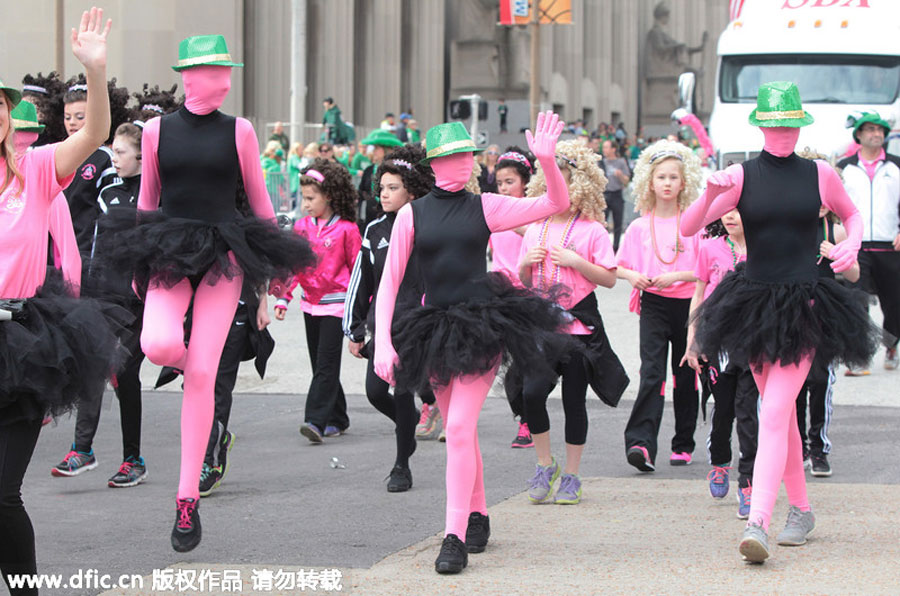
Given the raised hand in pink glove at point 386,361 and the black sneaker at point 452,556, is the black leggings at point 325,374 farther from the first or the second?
the black sneaker at point 452,556

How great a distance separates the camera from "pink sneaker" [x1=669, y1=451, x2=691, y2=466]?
343 inches

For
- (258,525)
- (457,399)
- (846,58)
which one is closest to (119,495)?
(258,525)

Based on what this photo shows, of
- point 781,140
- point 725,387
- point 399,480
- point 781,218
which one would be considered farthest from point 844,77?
point 781,218

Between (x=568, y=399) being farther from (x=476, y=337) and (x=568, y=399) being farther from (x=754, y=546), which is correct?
(x=754, y=546)

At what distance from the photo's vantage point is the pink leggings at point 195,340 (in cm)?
609

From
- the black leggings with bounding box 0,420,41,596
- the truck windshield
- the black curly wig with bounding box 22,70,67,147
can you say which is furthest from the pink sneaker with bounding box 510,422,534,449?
the truck windshield

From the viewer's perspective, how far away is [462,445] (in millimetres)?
5996

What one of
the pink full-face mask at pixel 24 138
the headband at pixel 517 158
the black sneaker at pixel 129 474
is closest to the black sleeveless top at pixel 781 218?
the headband at pixel 517 158

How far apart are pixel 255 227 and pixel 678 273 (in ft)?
9.85

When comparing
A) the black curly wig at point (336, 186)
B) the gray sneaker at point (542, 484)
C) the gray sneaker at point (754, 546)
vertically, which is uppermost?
the black curly wig at point (336, 186)

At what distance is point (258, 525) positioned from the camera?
690cm

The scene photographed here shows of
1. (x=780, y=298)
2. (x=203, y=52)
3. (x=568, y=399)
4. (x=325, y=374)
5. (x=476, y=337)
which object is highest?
(x=203, y=52)

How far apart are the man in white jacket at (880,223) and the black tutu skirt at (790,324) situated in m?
5.82

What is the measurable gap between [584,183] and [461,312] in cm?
206
